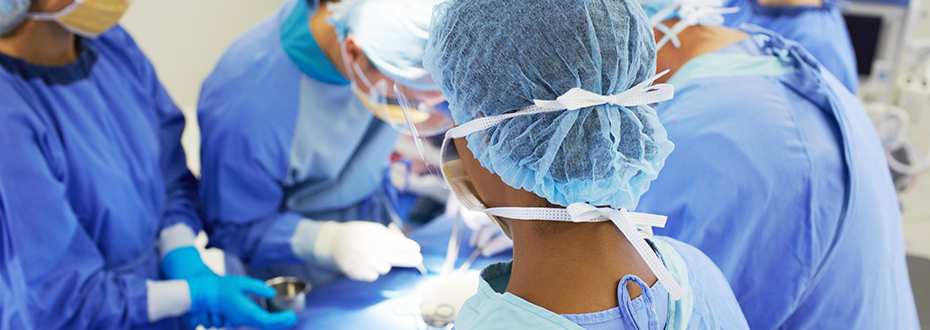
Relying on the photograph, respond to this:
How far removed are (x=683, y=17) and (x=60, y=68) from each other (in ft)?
4.97

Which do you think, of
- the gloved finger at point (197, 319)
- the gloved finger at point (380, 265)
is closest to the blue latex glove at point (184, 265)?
the gloved finger at point (197, 319)

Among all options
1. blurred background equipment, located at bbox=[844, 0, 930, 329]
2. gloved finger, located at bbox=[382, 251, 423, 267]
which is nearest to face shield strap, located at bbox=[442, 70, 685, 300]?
gloved finger, located at bbox=[382, 251, 423, 267]

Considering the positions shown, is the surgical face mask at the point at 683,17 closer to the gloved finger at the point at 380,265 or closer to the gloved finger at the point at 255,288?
the gloved finger at the point at 380,265

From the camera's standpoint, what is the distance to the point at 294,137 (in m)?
1.74

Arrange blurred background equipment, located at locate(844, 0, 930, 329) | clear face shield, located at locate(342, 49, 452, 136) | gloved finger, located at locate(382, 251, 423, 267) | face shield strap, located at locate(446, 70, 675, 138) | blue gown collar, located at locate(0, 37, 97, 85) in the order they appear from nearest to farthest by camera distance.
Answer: face shield strap, located at locate(446, 70, 675, 138), clear face shield, located at locate(342, 49, 452, 136), blue gown collar, located at locate(0, 37, 97, 85), gloved finger, located at locate(382, 251, 423, 267), blurred background equipment, located at locate(844, 0, 930, 329)

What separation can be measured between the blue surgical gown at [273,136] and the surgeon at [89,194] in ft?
0.51

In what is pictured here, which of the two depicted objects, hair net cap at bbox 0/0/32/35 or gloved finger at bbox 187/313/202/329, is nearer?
hair net cap at bbox 0/0/32/35

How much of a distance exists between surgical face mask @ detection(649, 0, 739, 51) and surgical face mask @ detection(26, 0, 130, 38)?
133 cm

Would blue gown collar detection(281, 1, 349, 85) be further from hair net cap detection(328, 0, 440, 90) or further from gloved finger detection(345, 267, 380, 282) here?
gloved finger detection(345, 267, 380, 282)

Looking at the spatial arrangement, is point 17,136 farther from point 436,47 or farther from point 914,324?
point 914,324

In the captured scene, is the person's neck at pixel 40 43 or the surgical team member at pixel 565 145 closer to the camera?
the surgical team member at pixel 565 145

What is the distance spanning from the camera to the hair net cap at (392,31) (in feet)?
4.06

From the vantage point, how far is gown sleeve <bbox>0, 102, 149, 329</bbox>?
4.32 feet

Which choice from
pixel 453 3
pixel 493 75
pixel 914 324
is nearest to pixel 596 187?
pixel 493 75
